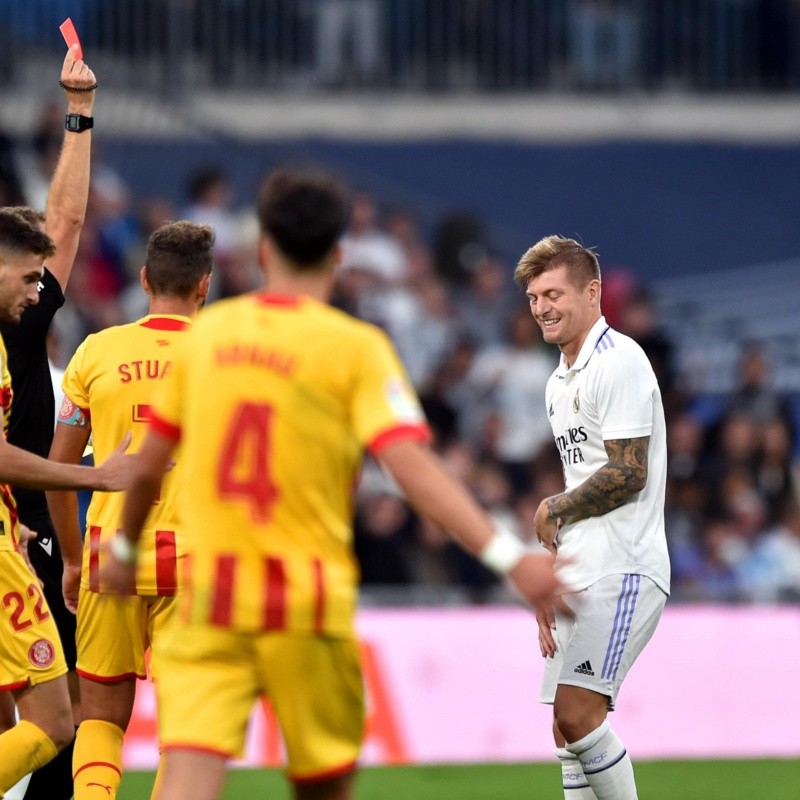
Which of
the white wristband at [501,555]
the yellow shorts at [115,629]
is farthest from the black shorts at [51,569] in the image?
the white wristband at [501,555]

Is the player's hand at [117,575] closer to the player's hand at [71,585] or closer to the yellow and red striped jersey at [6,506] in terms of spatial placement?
the yellow and red striped jersey at [6,506]

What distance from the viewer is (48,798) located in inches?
289

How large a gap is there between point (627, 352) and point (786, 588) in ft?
23.6

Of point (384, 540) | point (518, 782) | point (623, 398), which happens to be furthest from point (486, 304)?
point (623, 398)

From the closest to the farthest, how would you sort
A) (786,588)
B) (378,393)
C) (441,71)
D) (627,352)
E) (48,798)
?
(378,393)
(627,352)
(48,798)
(786,588)
(441,71)

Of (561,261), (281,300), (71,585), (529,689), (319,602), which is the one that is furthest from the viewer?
(529,689)

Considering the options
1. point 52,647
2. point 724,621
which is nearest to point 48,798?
point 52,647

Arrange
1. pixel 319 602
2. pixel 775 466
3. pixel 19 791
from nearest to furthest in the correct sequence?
pixel 319 602
pixel 19 791
pixel 775 466

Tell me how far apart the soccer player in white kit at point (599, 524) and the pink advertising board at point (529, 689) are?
478 centimetres

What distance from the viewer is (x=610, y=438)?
659 centimetres

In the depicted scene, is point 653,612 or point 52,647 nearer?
point 52,647

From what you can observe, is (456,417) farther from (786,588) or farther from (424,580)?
(786,588)

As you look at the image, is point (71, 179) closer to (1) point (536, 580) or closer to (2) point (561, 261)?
(2) point (561, 261)

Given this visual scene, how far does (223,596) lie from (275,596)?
5.8 inches
